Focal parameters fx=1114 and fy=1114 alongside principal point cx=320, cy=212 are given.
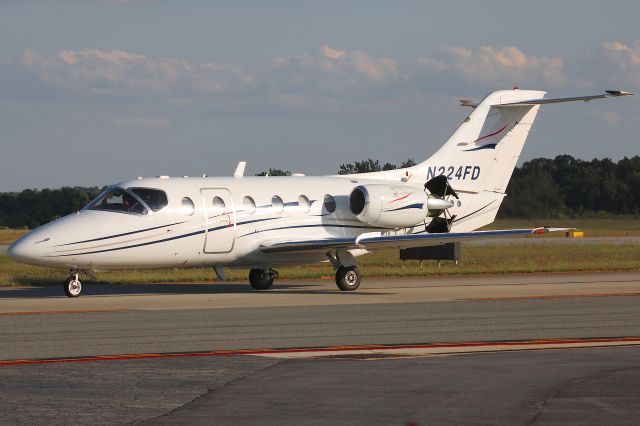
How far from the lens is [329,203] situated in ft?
96.4

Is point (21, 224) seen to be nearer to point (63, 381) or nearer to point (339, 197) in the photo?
point (339, 197)

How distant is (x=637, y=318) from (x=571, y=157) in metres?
19.4

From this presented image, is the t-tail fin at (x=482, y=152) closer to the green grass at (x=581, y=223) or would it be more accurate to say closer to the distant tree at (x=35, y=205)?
the green grass at (x=581, y=223)

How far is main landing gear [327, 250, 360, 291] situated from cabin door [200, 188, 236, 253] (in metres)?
2.88

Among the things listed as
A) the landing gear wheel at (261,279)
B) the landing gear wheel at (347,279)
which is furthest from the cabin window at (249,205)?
the landing gear wheel at (347,279)

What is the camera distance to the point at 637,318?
65.3ft

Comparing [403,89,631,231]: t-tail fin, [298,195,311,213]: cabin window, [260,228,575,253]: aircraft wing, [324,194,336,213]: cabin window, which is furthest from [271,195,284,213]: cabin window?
[403,89,631,231]: t-tail fin

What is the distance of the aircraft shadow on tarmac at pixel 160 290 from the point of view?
90.7ft

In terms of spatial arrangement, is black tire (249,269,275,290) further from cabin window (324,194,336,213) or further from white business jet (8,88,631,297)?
cabin window (324,194,336,213)

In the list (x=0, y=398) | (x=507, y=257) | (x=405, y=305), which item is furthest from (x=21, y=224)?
(x=0, y=398)

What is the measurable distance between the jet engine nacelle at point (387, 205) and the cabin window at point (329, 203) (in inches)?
17.8

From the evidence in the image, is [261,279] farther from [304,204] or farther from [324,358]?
[324,358]

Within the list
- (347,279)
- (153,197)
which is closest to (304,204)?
(347,279)

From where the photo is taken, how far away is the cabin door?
1073 inches
